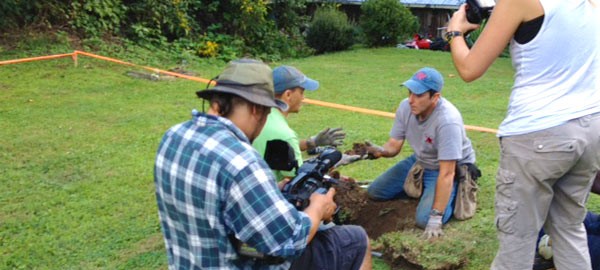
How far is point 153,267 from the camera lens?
3.86 meters

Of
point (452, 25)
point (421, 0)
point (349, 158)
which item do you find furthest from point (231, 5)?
point (452, 25)

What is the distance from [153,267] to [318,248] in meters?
1.53

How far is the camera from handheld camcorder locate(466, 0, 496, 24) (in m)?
2.65

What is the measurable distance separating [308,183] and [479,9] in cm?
104

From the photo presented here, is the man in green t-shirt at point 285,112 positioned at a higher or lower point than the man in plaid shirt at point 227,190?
lower

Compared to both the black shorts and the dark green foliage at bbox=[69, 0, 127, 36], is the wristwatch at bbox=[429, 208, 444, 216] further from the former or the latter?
the dark green foliage at bbox=[69, 0, 127, 36]

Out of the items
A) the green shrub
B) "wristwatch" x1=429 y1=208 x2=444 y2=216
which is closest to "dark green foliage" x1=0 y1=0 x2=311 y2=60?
the green shrub

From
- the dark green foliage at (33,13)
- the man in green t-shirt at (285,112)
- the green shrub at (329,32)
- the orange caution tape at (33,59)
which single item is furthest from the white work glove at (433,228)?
the green shrub at (329,32)

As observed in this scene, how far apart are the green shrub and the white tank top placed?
12842 mm

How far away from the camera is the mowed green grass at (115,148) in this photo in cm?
405

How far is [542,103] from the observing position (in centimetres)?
248

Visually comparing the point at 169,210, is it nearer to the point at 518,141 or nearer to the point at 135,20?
the point at 518,141

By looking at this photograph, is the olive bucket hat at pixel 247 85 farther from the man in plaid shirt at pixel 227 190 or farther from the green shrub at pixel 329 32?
the green shrub at pixel 329 32

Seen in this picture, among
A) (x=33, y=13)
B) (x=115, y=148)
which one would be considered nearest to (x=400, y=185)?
(x=115, y=148)
